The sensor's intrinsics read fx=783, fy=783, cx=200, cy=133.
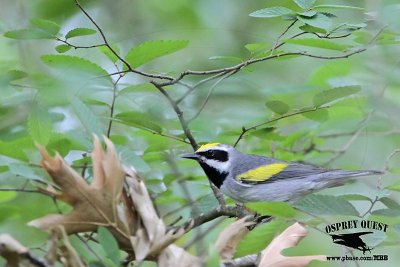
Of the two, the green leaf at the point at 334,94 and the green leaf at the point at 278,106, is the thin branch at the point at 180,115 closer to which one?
the green leaf at the point at 278,106

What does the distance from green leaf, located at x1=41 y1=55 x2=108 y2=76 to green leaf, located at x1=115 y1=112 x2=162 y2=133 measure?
0.73 feet

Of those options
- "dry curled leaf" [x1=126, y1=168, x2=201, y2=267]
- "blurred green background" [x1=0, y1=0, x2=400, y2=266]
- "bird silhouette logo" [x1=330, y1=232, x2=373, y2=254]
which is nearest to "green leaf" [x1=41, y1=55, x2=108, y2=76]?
"blurred green background" [x1=0, y1=0, x2=400, y2=266]

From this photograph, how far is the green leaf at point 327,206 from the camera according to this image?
8.93 feet

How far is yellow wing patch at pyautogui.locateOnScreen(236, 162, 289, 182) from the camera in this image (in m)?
4.14

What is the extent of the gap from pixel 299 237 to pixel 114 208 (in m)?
0.61

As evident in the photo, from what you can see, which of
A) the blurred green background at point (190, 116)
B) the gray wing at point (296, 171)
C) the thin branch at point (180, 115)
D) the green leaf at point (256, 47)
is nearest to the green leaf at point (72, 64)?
the blurred green background at point (190, 116)

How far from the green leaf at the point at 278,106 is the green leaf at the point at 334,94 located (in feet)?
0.45

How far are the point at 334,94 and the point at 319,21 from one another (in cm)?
39

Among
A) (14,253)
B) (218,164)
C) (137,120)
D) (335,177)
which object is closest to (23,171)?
(137,120)

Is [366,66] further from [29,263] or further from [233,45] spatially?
[233,45]

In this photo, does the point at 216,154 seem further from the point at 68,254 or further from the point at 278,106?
the point at 68,254

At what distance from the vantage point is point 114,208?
7.40ft

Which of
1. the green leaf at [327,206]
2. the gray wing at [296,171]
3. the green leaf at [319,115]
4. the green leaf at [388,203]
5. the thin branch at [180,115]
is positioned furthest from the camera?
the gray wing at [296,171]

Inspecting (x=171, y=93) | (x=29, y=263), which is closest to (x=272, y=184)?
(x=171, y=93)
